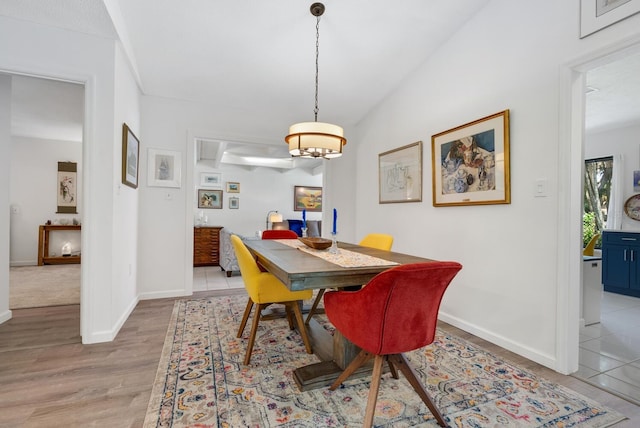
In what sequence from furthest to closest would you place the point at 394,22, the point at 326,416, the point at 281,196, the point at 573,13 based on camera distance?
1. the point at 281,196
2. the point at 394,22
3. the point at 573,13
4. the point at 326,416

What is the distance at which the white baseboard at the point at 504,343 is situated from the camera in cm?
205

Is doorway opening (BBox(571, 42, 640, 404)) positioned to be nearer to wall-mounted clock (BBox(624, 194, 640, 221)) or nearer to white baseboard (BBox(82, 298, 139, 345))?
wall-mounted clock (BBox(624, 194, 640, 221))

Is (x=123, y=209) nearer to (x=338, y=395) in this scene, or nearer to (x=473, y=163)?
(x=338, y=395)

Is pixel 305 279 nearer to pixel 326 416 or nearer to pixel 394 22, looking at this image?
pixel 326 416

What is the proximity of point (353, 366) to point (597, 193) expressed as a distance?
213 inches

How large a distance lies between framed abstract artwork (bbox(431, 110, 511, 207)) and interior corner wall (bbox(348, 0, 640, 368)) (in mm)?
67

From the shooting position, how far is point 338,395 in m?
1.67

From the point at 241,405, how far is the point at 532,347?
6.53 feet

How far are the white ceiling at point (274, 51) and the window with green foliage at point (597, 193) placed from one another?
80cm

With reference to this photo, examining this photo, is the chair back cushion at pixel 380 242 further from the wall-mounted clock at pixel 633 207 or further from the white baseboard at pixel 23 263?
the white baseboard at pixel 23 263

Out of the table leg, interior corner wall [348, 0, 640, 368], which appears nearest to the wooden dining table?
the table leg

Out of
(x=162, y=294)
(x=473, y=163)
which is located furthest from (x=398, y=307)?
(x=162, y=294)

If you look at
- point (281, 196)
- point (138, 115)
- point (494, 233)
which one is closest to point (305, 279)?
point (494, 233)

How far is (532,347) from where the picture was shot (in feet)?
7.05
